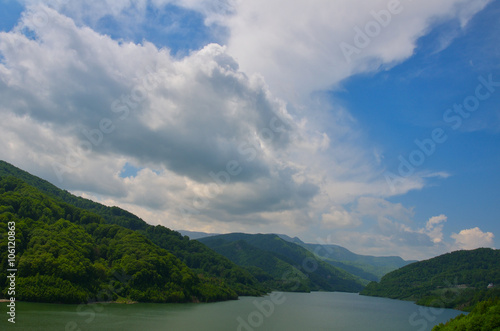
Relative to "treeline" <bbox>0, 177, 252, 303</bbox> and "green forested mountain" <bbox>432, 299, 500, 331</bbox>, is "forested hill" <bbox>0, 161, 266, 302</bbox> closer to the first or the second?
"treeline" <bbox>0, 177, 252, 303</bbox>

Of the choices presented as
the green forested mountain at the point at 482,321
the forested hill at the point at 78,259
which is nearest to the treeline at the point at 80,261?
the forested hill at the point at 78,259

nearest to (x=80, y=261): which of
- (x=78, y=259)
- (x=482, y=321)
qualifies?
(x=78, y=259)

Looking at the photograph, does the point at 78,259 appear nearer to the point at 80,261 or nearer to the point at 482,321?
the point at 80,261

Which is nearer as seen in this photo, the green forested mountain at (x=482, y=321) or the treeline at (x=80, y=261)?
the green forested mountain at (x=482, y=321)

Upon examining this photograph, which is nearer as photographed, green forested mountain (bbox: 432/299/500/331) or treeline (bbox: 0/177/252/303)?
→ green forested mountain (bbox: 432/299/500/331)

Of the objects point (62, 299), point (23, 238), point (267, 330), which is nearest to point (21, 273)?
point (62, 299)

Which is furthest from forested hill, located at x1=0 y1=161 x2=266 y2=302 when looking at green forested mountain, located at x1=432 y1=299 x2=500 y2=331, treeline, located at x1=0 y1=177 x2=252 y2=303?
green forested mountain, located at x1=432 y1=299 x2=500 y2=331

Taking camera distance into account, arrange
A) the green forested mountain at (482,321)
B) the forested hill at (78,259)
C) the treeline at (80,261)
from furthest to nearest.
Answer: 1. the forested hill at (78,259)
2. the treeline at (80,261)
3. the green forested mountain at (482,321)

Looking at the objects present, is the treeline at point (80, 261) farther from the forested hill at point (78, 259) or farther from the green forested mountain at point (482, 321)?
the green forested mountain at point (482, 321)

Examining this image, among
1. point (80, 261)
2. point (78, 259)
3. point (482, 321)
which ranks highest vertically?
point (482, 321)
